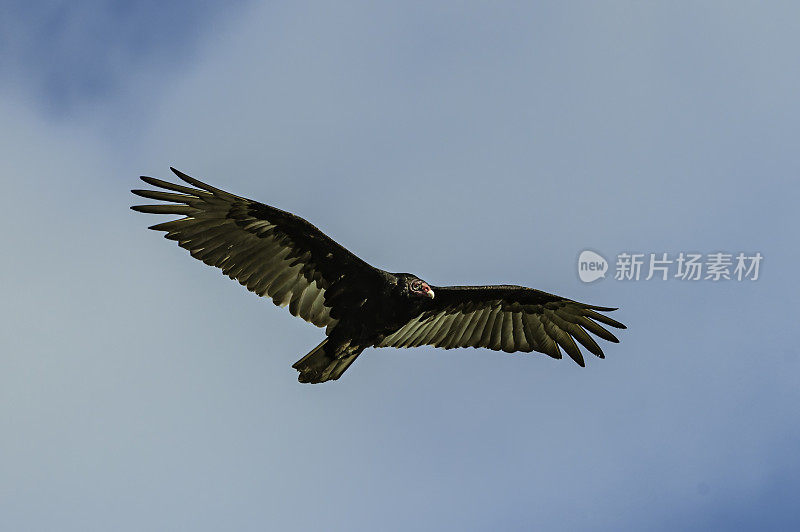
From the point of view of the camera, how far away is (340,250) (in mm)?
11289

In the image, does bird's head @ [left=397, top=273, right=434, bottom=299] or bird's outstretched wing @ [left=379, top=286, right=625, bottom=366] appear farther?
bird's outstretched wing @ [left=379, top=286, right=625, bottom=366]

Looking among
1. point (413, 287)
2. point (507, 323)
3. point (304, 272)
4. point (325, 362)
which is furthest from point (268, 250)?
point (507, 323)

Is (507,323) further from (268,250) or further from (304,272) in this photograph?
(268,250)

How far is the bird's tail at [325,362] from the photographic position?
11219mm

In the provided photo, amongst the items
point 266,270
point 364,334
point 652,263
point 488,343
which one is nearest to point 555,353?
point 488,343

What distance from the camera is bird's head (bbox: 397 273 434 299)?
1110 cm

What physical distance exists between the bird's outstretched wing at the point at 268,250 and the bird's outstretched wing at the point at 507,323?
1.11m

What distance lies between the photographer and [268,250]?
11500mm

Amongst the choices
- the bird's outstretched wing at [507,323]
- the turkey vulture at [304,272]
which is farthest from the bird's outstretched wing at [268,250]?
the bird's outstretched wing at [507,323]

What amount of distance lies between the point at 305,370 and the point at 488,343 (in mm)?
2493

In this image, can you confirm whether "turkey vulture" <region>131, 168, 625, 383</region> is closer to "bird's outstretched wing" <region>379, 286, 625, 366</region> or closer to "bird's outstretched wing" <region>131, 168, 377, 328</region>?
"bird's outstretched wing" <region>131, 168, 377, 328</region>

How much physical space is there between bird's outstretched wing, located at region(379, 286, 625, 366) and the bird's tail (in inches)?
35.5

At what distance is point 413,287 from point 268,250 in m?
1.70

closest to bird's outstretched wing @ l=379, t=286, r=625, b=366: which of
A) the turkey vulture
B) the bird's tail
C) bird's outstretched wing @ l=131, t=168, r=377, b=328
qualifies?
the turkey vulture
